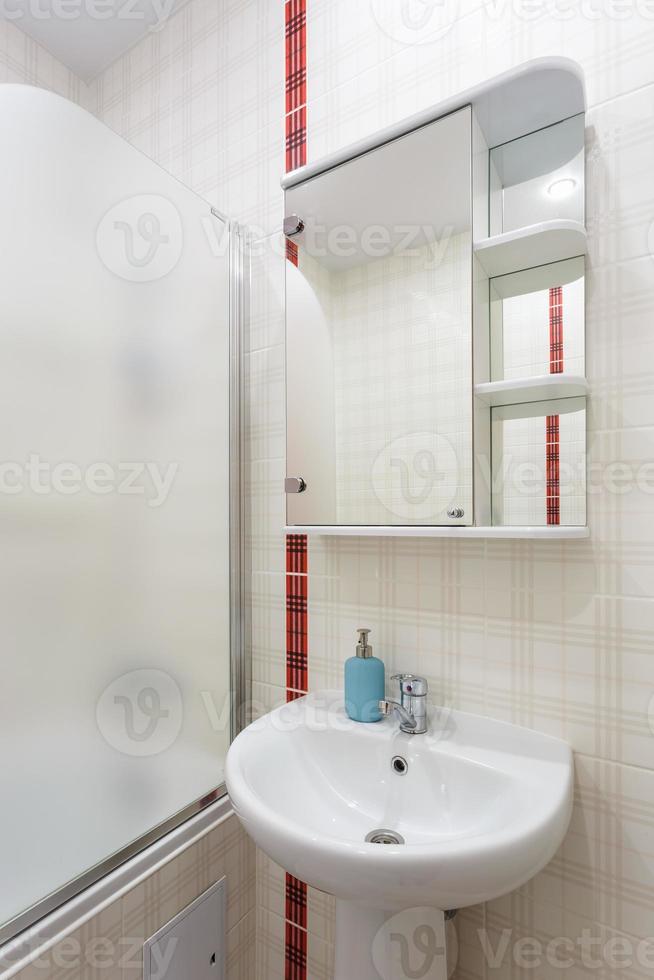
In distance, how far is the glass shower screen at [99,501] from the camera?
0.83m

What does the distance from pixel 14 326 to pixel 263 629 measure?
80 centimetres

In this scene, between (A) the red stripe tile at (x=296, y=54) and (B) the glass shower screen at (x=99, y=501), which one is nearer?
(B) the glass shower screen at (x=99, y=501)

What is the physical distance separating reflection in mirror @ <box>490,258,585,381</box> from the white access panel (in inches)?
45.9

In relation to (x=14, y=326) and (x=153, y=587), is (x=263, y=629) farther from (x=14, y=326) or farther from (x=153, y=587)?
(x=14, y=326)

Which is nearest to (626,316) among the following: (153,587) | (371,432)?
(371,432)

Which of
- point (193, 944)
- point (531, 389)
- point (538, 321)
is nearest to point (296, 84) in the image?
point (538, 321)

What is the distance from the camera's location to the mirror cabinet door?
0.94 m

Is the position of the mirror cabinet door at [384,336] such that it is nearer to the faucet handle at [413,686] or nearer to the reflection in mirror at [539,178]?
the reflection in mirror at [539,178]

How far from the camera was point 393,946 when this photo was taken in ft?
2.60

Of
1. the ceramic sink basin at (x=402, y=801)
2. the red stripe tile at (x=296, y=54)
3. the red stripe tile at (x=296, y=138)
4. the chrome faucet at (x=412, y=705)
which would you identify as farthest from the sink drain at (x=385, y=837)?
the red stripe tile at (x=296, y=54)

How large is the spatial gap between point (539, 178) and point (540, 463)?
48 centimetres

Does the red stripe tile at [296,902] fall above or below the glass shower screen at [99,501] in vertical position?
below

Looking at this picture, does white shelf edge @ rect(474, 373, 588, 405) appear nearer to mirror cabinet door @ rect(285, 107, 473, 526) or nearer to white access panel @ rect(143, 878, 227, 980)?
mirror cabinet door @ rect(285, 107, 473, 526)

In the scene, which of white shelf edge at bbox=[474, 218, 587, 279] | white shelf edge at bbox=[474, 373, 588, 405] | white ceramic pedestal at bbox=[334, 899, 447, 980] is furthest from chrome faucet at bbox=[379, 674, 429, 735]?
white shelf edge at bbox=[474, 218, 587, 279]
